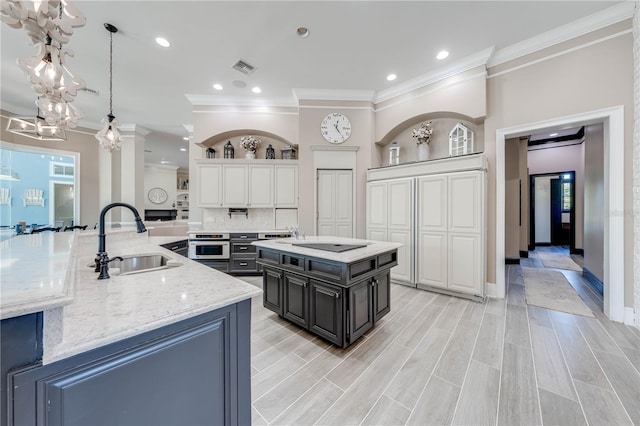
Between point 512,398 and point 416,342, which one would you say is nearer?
point 512,398

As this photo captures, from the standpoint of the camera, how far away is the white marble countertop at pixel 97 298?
0.67 metres

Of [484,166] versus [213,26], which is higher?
[213,26]

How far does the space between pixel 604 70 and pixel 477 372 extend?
3.54 meters

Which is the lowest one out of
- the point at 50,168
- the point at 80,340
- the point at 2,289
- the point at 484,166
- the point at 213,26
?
the point at 80,340

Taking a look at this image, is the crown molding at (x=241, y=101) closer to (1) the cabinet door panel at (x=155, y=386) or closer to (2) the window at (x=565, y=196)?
(1) the cabinet door panel at (x=155, y=386)

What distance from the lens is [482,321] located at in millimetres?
2641

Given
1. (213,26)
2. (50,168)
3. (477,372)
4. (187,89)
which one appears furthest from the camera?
(50,168)

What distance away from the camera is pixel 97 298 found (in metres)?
1.04

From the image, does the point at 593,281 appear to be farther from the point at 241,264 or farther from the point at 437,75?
the point at 241,264

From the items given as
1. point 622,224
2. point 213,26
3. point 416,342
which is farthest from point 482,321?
point 213,26

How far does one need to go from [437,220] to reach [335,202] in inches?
69.2

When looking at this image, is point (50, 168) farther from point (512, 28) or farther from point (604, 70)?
point (604, 70)

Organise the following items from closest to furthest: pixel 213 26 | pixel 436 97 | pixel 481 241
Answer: pixel 213 26
pixel 481 241
pixel 436 97

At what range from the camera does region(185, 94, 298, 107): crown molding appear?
15.2 feet
